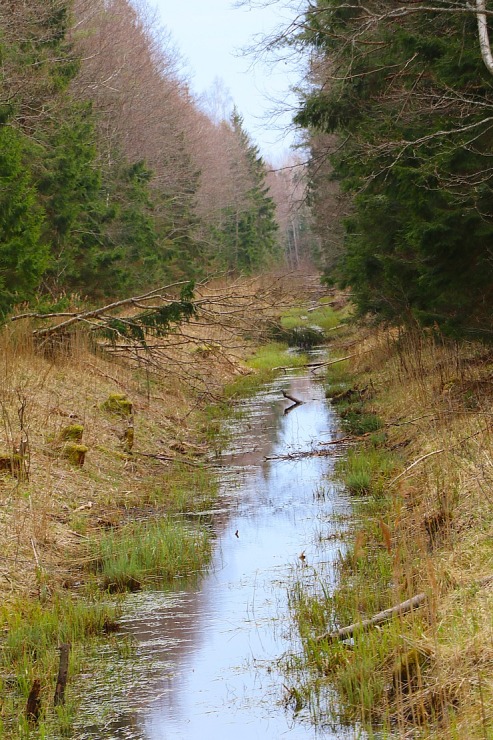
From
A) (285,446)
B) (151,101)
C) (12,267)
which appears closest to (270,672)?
(285,446)

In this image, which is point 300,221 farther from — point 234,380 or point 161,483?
point 161,483

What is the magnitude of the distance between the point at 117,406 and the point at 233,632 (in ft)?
26.8

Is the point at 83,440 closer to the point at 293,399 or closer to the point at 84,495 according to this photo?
the point at 84,495

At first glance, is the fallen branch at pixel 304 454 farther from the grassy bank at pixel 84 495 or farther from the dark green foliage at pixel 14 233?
the dark green foliage at pixel 14 233

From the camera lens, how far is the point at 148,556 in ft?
27.9

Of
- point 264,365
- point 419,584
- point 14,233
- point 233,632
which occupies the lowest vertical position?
point 233,632

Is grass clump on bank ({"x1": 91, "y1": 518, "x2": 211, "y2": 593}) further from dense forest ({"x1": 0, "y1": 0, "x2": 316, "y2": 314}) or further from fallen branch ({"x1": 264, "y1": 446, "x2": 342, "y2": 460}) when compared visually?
dense forest ({"x1": 0, "y1": 0, "x2": 316, "y2": 314})

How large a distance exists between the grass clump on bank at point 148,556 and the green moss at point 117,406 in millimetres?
5234

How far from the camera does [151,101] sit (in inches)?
1471

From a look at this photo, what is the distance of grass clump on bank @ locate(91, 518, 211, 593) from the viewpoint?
8016 mm

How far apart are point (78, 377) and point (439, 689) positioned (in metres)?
11.3

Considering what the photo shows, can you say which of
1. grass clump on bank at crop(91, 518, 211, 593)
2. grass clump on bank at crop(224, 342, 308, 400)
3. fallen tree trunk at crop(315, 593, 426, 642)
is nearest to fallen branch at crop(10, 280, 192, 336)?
grass clump on bank at crop(224, 342, 308, 400)

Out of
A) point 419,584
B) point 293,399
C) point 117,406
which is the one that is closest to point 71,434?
point 117,406

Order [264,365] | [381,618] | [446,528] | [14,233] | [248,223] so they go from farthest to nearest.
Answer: [248,223]
[264,365]
[14,233]
[446,528]
[381,618]
